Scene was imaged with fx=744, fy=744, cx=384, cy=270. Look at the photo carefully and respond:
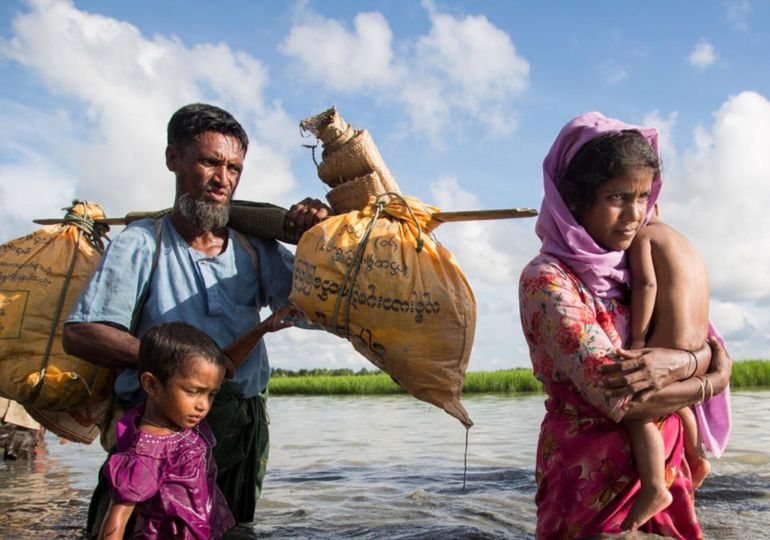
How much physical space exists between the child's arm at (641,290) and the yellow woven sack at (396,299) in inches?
24.2

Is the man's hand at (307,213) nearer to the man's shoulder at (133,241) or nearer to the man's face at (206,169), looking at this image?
the man's face at (206,169)

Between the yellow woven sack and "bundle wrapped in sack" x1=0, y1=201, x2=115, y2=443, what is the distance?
3.41 ft

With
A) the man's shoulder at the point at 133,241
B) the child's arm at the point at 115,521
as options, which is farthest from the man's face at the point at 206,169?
the child's arm at the point at 115,521

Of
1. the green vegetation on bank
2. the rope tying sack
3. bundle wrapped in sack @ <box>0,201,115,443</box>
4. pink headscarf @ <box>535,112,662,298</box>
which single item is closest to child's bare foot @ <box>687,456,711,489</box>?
pink headscarf @ <box>535,112,662,298</box>

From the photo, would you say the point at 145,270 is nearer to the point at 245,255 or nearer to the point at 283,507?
the point at 245,255

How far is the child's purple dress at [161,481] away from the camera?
7.96 ft

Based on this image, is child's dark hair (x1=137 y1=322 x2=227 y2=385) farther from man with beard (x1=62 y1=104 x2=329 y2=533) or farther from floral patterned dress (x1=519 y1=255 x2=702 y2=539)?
floral patterned dress (x1=519 y1=255 x2=702 y2=539)

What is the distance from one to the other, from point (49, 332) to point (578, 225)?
7.18ft

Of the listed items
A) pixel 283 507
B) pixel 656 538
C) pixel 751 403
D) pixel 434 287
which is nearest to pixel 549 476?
pixel 656 538

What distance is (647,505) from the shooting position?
1.99 m

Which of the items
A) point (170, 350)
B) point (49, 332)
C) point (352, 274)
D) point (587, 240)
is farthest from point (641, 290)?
point (49, 332)

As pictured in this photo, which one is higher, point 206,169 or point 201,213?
point 206,169

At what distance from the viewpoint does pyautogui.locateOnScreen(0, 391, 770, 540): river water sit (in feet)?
13.7

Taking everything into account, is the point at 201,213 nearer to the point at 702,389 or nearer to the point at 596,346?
the point at 596,346
